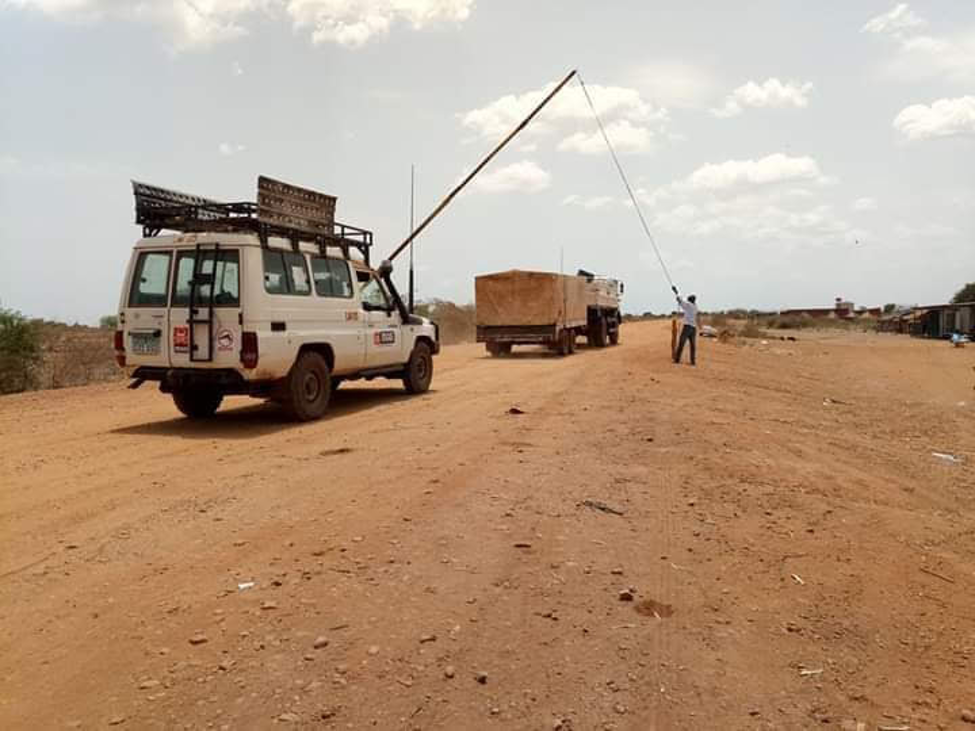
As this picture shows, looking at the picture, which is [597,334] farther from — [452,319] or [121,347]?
[121,347]

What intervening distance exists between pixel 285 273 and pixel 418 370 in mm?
3759

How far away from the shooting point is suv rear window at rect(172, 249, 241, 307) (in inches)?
351

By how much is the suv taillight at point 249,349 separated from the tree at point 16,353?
27.7ft

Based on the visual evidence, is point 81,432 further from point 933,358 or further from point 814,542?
point 933,358

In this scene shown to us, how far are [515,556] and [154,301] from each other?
6355mm

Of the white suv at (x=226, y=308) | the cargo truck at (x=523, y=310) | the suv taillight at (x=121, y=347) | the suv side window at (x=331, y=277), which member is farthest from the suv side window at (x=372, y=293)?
the cargo truck at (x=523, y=310)

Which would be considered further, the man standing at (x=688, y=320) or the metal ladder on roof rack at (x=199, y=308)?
the man standing at (x=688, y=320)

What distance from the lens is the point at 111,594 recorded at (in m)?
4.20

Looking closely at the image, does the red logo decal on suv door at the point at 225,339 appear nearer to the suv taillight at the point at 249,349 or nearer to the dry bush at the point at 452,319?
the suv taillight at the point at 249,349

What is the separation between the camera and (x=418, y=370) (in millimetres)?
12852

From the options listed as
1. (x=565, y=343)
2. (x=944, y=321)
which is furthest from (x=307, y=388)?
(x=944, y=321)

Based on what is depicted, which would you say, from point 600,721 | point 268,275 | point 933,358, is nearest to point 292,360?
point 268,275

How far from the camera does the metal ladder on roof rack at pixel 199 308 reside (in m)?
8.87

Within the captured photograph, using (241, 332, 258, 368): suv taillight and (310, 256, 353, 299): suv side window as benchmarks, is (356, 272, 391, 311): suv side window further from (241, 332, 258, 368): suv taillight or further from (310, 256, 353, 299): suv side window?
(241, 332, 258, 368): suv taillight
